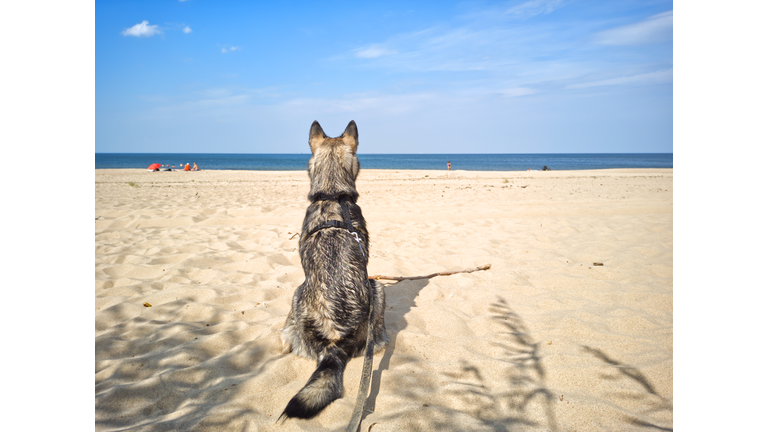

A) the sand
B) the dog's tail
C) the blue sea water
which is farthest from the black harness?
the blue sea water

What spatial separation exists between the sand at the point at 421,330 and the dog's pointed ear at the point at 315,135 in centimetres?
203

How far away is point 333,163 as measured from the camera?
11.9ft

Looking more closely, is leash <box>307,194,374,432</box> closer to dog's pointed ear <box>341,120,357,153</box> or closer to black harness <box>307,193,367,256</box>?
black harness <box>307,193,367,256</box>

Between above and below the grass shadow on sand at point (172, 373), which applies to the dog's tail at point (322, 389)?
above

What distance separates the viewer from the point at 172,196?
1301 cm

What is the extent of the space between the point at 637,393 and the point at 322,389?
234 centimetres

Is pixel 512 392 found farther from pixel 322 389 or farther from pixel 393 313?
pixel 393 313

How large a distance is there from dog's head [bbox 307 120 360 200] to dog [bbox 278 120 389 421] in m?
0.01

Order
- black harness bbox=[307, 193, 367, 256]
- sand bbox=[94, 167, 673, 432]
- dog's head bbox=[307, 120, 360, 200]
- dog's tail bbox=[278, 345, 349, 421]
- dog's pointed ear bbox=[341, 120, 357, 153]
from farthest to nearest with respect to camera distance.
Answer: dog's pointed ear bbox=[341, 120, 357, 153] → dog's head bbox=[307, 120, 360, 200] → black harness bbox=[307, 193, 367, 256] → sand bbox=[94, 167, 673, 432] → dog's tail bbox=[278, 345, 349, 421]

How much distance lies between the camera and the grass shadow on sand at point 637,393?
2289mm

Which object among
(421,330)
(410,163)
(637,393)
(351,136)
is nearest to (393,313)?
(421,330)

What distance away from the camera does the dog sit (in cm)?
285

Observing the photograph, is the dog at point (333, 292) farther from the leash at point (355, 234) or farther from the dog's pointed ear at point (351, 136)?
the dog's pointed ear at point (351, 136)

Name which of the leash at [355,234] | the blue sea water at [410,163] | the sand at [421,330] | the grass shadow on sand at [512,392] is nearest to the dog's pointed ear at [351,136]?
the leash at [355,234]
